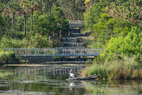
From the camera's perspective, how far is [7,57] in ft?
242

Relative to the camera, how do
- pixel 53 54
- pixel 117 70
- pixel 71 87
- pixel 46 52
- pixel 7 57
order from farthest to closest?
pixel 46 52 → pixel 53 54 → pixel 7 57 → pixel 117 70 → pixel 71 87

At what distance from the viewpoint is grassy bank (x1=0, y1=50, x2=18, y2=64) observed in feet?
234

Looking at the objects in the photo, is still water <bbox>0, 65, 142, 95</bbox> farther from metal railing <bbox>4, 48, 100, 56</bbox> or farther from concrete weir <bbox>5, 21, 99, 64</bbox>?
metal railing <bbox>4, 48, 100, 56</bbox>

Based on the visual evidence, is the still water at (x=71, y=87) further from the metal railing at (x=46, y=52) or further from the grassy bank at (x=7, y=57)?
the metal railing at (x=46, y=52)

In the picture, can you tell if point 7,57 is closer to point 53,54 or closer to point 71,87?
point 53,54

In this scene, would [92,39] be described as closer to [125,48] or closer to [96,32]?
[96,32]

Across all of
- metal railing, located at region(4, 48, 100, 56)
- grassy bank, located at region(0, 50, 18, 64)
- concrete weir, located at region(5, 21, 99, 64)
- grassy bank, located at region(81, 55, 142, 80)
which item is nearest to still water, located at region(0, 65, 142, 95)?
grassy bank, located at region(81, 55, 142, 80)

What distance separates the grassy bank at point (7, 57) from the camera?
71206mm

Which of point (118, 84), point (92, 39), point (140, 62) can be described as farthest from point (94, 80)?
point (92, 39)

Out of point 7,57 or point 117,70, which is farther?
point 7,57

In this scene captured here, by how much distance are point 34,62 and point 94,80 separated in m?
36.9

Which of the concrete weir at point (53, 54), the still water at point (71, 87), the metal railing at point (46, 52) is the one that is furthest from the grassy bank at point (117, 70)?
→ the metal railing at point (46, 52)

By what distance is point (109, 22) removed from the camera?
296 feet

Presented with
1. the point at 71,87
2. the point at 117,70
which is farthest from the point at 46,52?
the point at 71,87
